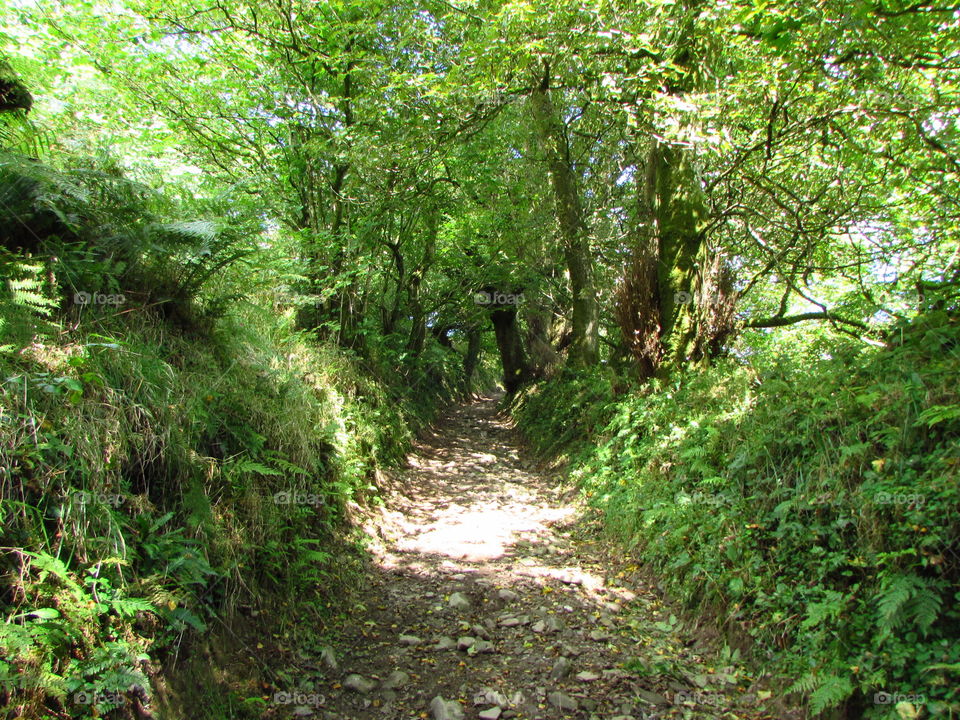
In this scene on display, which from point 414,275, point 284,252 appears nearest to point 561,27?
point 284,252

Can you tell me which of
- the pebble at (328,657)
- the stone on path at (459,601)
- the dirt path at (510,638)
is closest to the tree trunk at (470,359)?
the dirt path at (510,638)

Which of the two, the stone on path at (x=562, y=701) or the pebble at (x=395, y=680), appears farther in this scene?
the pebble at (x=395, y=680)

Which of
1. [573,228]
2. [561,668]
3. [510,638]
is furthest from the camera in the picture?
[573,228]

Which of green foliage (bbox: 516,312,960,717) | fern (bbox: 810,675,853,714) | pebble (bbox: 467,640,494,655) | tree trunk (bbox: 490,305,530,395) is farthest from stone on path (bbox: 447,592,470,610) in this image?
tree trunk (bbox: 490,305,530,395)

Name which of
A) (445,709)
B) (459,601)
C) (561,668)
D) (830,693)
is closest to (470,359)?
(459,601)

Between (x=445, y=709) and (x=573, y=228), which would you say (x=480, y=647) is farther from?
(x=573, y=228)

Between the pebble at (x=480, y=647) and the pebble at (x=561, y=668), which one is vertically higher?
the pebble at (x=561, y=668)

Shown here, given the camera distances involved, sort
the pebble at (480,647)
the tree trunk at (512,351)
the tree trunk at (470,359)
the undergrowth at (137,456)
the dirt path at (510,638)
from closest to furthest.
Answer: the undergrowth at (137,456) < the dirt path at (510,638) < the pebble at (480,647) < the tree trunk at (512,351) < the tree trunk at (470,359)

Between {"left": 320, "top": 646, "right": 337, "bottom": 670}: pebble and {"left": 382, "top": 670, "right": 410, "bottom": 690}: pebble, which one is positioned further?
{"left": 320, "top": 646, "right": 337, "bottom": 670}: pebble

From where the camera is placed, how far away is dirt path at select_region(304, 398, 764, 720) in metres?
3.41

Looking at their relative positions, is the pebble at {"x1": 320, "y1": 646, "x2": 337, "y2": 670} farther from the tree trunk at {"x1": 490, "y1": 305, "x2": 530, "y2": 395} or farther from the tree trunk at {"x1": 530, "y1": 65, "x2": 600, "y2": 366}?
the tree trunk at {"x1": 490, "y1": 305, "x2": 530, "y2": 395}

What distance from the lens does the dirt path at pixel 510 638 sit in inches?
134

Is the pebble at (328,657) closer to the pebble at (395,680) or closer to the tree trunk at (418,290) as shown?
the pebble at (395,680)

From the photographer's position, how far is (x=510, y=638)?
4.16 meters
